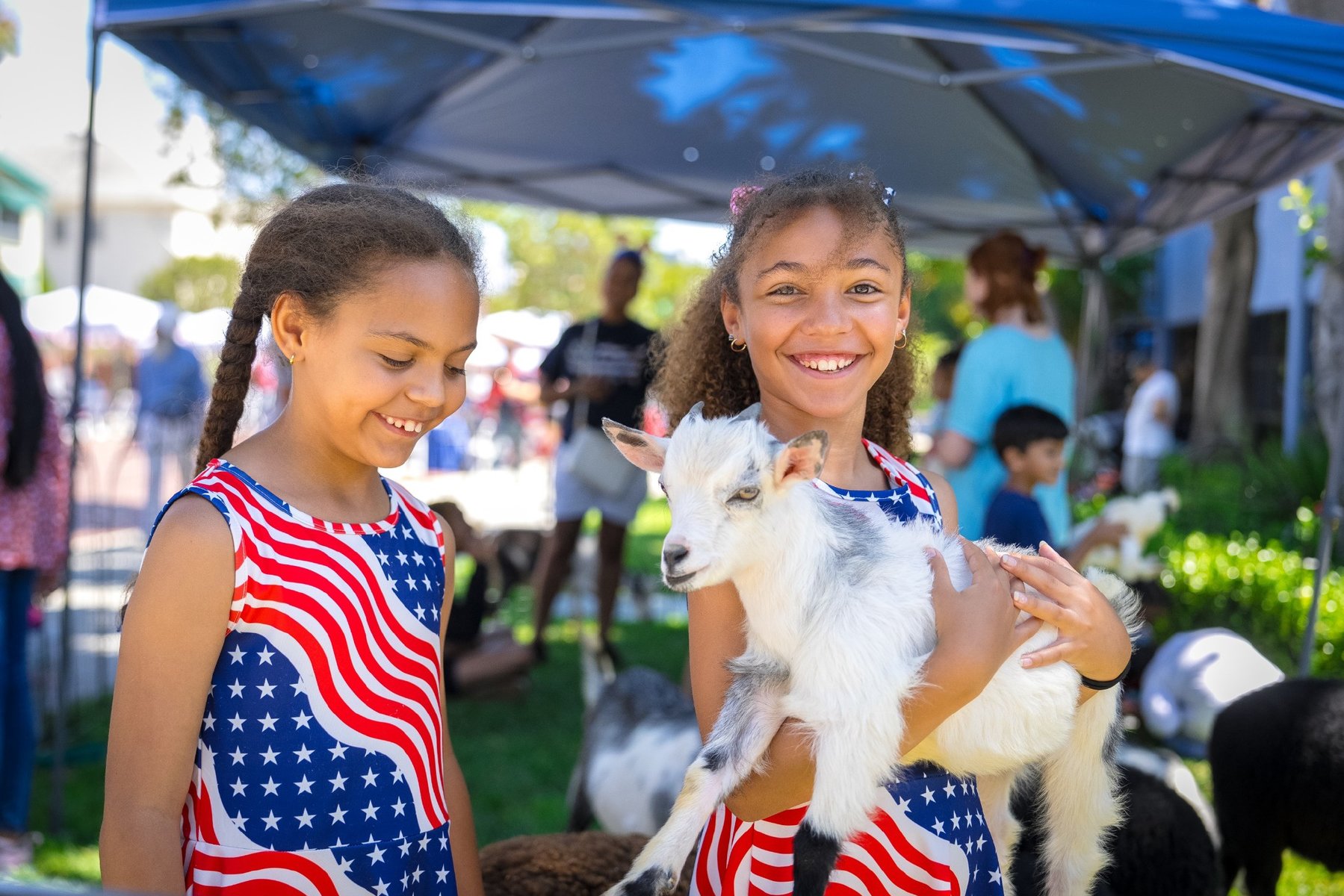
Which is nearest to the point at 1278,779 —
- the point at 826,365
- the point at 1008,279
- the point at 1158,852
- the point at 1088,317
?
the point at 1158,852

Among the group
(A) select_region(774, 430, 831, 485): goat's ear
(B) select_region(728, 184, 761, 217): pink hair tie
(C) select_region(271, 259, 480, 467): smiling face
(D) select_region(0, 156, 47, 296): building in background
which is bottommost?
(A) select_region(774, 430, 831, 485): goat's ear

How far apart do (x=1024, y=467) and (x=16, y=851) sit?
4.27 metres

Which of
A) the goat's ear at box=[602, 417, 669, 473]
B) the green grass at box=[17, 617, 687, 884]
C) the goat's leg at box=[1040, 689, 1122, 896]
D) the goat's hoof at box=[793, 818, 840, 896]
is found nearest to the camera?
the goat's hoof at box=[793, 818, 840, 896]

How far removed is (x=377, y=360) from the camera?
6.32 ft

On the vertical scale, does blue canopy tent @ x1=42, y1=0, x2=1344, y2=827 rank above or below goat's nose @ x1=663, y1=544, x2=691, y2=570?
above

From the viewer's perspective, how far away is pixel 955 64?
5648mm

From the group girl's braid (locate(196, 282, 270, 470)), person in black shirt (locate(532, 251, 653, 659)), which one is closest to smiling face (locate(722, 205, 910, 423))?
girl's braid (locate(196, 282, 270, 470))

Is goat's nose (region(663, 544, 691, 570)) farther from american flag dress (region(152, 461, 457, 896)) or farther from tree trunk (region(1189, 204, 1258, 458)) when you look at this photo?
tree trunk (region(1189, 204, 1258, 458))

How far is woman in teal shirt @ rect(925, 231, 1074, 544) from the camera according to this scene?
4.84 m

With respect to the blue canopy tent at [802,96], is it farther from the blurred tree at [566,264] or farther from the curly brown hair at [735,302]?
the blurred tree at [566,264]

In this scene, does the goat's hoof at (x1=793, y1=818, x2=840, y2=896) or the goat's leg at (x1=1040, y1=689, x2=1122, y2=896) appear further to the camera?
the goat's leg at (x1=1040, y1=689, x2=1122, y2=896)

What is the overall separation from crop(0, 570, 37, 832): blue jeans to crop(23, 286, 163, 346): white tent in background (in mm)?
22071

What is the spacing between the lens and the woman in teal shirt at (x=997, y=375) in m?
4.84

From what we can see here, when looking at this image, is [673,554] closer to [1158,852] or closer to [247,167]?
[1158,852]
